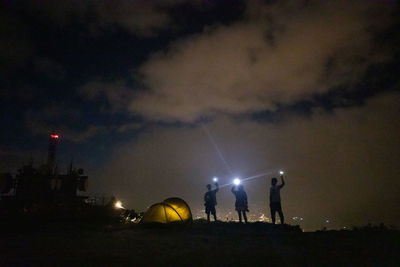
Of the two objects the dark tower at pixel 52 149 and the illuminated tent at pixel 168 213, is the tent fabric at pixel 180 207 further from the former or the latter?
the dark tower at pixel 52 149

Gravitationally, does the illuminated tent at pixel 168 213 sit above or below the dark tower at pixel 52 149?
below

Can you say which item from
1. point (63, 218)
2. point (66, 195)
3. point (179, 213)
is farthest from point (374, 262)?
point (66, 195)

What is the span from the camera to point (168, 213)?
15.5 meters

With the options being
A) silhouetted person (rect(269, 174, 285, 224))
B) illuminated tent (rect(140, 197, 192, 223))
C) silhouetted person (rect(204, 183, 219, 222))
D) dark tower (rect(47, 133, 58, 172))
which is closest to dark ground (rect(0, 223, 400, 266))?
silhouetted person (rect(269, 174, 285, 224))

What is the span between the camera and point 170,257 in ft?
23.0

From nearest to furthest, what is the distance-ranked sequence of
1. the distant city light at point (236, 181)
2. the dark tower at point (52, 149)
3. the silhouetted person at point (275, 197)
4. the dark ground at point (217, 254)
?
the dark ground at point (217, 254) < the silhouetted person at point (275, 197) < the distant city light at point (236, 181) < the dark tower at point (52, 149)

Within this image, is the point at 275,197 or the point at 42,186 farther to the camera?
the point at 42,186

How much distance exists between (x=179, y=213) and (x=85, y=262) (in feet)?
32.7

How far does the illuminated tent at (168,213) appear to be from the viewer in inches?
603

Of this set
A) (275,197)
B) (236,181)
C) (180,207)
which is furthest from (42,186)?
(275,197)

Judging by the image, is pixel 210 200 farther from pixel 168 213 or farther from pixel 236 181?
pixel 168 213

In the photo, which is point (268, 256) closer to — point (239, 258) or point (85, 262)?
point (239, 258)

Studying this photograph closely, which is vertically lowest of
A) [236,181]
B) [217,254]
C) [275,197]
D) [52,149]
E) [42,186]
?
[217,254]

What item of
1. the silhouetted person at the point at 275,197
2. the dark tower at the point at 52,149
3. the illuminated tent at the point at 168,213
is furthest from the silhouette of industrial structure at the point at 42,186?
the silhouetted person at the point at 275,197
